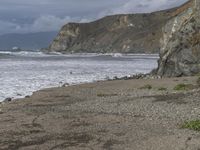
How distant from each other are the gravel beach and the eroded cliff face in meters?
17.3

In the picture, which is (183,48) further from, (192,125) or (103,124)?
(192,125)

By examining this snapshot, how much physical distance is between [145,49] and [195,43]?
5187 inches

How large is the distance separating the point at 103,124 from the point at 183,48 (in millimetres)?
26021

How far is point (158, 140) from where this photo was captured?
39.3 ft

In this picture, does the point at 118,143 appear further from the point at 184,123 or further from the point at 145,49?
the point at 145,49

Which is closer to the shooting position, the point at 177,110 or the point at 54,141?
the point at 54,141

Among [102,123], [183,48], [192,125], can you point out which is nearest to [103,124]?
[102,123]

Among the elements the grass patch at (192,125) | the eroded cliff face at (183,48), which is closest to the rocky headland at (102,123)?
the grass patch at (192,125)

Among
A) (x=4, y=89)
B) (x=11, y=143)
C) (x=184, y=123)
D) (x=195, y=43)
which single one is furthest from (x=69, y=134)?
(x=195, y=43)

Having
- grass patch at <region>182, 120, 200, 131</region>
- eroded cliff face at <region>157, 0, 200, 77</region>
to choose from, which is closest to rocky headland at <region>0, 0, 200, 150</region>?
grass patch at <region>182, 120, 200, 131</region>

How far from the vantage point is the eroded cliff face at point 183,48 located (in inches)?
1496

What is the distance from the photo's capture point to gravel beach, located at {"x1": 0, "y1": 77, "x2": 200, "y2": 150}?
38.8 feet

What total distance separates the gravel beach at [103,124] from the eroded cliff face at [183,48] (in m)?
17.3

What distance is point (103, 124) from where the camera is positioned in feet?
47.5
